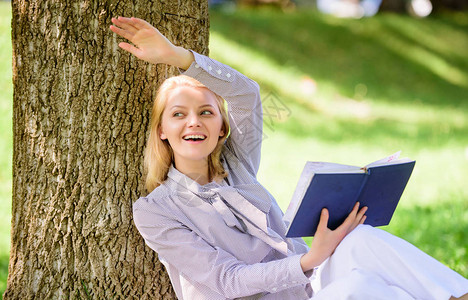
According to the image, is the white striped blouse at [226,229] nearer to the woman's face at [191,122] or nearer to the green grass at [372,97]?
the woman's face at [191,122]

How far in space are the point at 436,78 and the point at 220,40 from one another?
586 cm

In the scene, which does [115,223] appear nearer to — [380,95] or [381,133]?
[381,133]

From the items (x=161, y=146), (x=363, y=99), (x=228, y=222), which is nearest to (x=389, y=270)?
(x=228, y=222)

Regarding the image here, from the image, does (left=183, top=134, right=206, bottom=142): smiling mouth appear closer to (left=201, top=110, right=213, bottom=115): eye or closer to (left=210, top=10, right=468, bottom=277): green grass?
(left=201, top=110, right=213, bottom=115): eye

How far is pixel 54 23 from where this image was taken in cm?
279

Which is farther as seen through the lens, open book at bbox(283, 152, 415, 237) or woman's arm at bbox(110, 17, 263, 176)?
woman's arm at bbox(110, 17, 263, 176)

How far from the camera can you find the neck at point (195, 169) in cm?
280

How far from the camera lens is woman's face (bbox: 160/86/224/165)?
2.68 metres

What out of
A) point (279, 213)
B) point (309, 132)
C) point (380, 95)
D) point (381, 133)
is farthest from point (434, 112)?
point (279, 213)

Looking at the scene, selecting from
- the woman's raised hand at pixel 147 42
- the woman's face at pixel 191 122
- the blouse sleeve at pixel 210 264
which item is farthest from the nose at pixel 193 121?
the blouse sleeve at pixel 210 264

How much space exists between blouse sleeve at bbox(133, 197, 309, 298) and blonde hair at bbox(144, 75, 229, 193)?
0.22 meters

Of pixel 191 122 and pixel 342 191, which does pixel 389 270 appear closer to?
pixel 342 191

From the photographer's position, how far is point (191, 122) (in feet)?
8.74

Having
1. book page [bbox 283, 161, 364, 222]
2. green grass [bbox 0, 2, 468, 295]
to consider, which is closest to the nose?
book page [bbox 283, 161, 364, 222]
